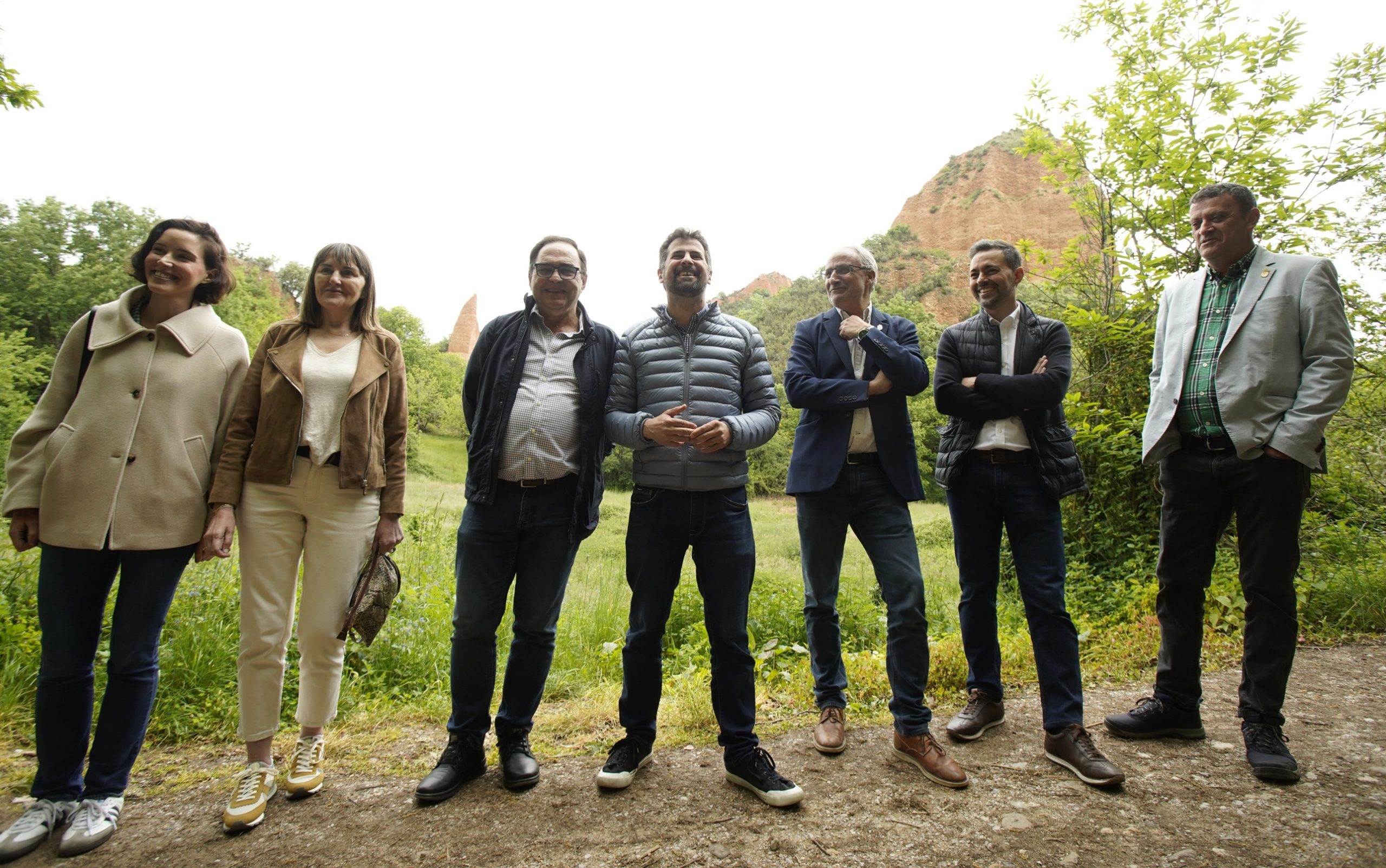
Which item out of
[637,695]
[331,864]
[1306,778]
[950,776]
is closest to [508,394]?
[637,695]

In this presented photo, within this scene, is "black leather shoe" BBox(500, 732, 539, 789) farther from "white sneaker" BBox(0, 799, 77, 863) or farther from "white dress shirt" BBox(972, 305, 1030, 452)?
"white dress shirt" BBox(972, 305, 1030, 452)

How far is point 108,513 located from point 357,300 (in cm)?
123

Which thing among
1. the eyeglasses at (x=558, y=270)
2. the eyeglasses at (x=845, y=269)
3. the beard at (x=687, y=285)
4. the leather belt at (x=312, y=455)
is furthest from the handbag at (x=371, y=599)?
the eyeglasses at (x=845, y=269)

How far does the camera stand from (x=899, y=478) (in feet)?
10.0

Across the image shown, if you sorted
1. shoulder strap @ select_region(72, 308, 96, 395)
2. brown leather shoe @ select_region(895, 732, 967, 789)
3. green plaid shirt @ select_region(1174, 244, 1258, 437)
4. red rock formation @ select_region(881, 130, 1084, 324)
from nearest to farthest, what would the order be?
1. shoulder strap @ select_region(72, 308, 96, 395)
2. brown leather shoe @ select_region(895, 732, 967, 789)
3. green plaid shirt @ select_region(1174, 244, 1258, 437)
4. red rock formation @ select_region(881, 130, 1084, 324)

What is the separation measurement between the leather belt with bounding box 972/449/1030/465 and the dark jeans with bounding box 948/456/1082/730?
0.02m

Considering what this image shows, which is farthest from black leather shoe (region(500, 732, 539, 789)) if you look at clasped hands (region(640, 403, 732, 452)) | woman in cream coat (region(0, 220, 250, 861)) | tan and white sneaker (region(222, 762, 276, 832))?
clasped hands (region(640, 403, 732, 452))

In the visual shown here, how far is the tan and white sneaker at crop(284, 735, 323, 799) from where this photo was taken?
2646mm

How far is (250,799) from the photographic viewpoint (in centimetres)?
249

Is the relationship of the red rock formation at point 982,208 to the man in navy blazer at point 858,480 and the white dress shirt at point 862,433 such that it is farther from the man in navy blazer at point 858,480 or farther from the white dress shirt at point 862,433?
the white dress shirt at point 862,433

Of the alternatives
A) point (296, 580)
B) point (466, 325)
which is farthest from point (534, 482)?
point (466, 325)

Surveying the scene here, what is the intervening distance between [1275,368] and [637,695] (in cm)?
318

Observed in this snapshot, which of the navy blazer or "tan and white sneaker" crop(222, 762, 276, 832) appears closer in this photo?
"tan and white sneaker" crop(222, 762, 276, 832)

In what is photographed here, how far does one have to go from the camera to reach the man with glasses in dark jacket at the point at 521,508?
2.79 metres
